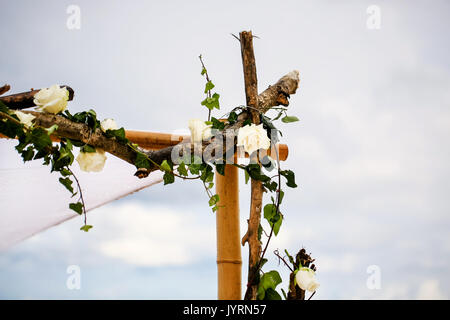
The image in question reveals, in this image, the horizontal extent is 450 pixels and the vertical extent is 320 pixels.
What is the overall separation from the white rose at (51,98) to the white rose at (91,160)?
0.14 meters

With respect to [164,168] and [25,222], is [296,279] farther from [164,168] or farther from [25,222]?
[25,222]

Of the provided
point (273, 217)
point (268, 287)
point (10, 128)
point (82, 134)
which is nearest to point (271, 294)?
point (268, 287)

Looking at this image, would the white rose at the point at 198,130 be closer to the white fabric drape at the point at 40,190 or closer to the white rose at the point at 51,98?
the white rose at the point at 51,98

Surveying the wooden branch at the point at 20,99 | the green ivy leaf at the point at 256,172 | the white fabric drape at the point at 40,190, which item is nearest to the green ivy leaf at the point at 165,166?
the green ivy leaf at the point at 256,172

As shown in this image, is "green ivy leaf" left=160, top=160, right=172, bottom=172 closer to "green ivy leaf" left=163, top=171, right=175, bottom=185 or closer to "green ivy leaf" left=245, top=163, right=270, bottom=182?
"green ivy leaf" left=163, top=171, right=175, bottom=185

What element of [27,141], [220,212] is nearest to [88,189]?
[220,212]

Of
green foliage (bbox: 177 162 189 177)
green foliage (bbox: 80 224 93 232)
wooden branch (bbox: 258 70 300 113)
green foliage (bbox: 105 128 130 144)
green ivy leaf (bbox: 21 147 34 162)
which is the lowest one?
green foliage (bbox: 80 224 93 232)

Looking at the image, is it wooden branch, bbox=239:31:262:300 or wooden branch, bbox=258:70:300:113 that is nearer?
wooden branch, bbox=239:31:262:300

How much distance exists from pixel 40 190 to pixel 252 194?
119cm

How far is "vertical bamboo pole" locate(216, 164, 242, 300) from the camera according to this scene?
1388 millimetres

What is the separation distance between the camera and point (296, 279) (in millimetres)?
1088

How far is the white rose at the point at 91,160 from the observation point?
116cm

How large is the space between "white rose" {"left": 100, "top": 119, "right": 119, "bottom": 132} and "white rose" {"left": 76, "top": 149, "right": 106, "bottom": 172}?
0.22 feet

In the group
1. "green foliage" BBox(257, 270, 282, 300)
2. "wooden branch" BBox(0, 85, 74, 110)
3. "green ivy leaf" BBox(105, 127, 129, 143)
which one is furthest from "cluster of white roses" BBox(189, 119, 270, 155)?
"wooden branch" BBox(0, 85, 74, 110)
